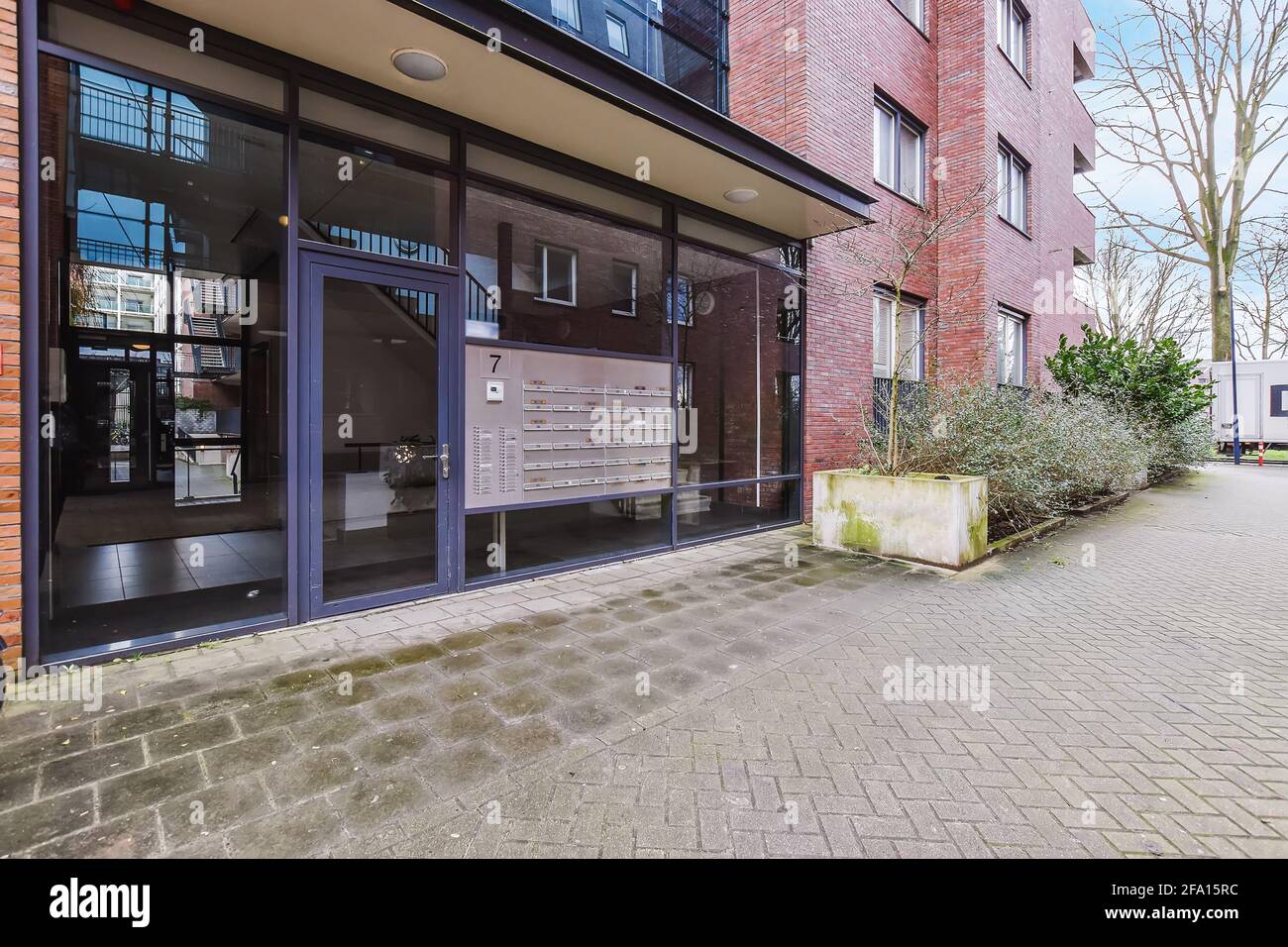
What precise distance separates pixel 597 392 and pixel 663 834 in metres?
4.45

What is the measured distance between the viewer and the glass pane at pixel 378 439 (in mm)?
5031

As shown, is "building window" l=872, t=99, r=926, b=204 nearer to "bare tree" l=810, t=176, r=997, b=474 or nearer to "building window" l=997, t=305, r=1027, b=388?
"bare tree" l=810, t=176, r=997, b=474

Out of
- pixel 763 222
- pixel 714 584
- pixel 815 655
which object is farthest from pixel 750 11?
pixel 815 655

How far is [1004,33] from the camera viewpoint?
40.6ft

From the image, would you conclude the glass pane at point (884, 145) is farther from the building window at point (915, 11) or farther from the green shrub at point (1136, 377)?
the green shrub at point (1136, 377)

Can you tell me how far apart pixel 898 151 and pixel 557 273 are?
727cm

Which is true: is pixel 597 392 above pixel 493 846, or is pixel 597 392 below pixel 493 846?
above

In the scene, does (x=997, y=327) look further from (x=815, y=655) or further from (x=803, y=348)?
(x=815, y=655)

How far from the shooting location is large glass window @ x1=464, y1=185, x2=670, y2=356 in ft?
17.2

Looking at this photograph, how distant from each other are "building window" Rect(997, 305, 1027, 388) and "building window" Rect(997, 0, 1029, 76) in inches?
205

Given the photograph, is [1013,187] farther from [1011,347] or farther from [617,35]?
[617,35]

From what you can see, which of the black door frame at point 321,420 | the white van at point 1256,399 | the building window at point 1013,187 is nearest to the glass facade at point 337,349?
the black door frame at point 321,420

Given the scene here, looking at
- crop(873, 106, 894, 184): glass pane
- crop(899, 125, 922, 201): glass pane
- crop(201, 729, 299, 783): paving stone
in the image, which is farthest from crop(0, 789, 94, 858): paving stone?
crop(899, 125, 922, 201): glass pane

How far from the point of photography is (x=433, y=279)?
4.71m
